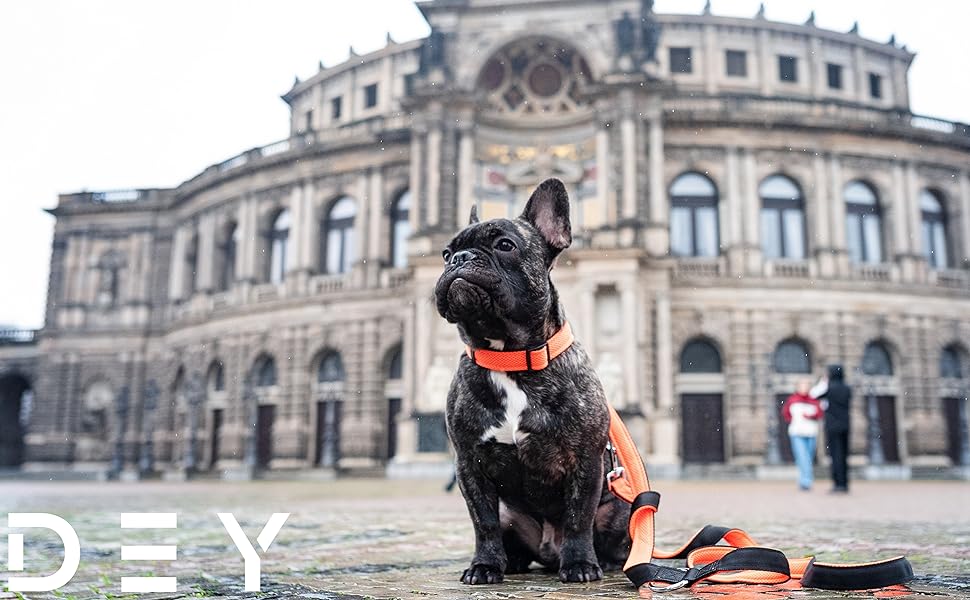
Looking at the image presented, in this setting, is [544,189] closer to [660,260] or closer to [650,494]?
[650,494]

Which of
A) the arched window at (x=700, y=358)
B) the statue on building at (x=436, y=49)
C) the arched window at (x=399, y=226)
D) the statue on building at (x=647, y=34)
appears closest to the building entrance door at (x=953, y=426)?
the arched window at (x=700, y=358)

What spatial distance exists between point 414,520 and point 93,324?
109ft

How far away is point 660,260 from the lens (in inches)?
1018

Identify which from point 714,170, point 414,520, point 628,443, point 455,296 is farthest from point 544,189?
point 714,170

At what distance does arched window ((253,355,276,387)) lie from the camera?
1278 inches

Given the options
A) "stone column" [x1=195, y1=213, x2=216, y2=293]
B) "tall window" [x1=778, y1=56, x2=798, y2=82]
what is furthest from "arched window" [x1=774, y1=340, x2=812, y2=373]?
"stone column" [x1=195, y1=213, x2=216, y2=293]

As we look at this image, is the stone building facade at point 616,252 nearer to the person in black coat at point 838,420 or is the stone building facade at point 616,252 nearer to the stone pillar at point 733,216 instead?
the stone pillar at point 733,216

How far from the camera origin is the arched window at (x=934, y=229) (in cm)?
3034

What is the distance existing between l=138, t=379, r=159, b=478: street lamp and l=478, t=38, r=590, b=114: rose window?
58.6 feet

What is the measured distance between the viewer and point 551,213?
354 cm

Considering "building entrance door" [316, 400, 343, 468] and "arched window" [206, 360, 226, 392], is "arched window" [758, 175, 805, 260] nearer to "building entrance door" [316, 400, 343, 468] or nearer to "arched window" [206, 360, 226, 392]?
"building entrance door" [316, 400, 343, 468]

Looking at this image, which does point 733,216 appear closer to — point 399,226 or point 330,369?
point 399,226

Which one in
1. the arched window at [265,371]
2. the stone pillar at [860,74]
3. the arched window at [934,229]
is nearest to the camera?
the arched window at [934,229]

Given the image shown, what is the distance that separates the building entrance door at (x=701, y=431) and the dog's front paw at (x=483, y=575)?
25.0 metres
